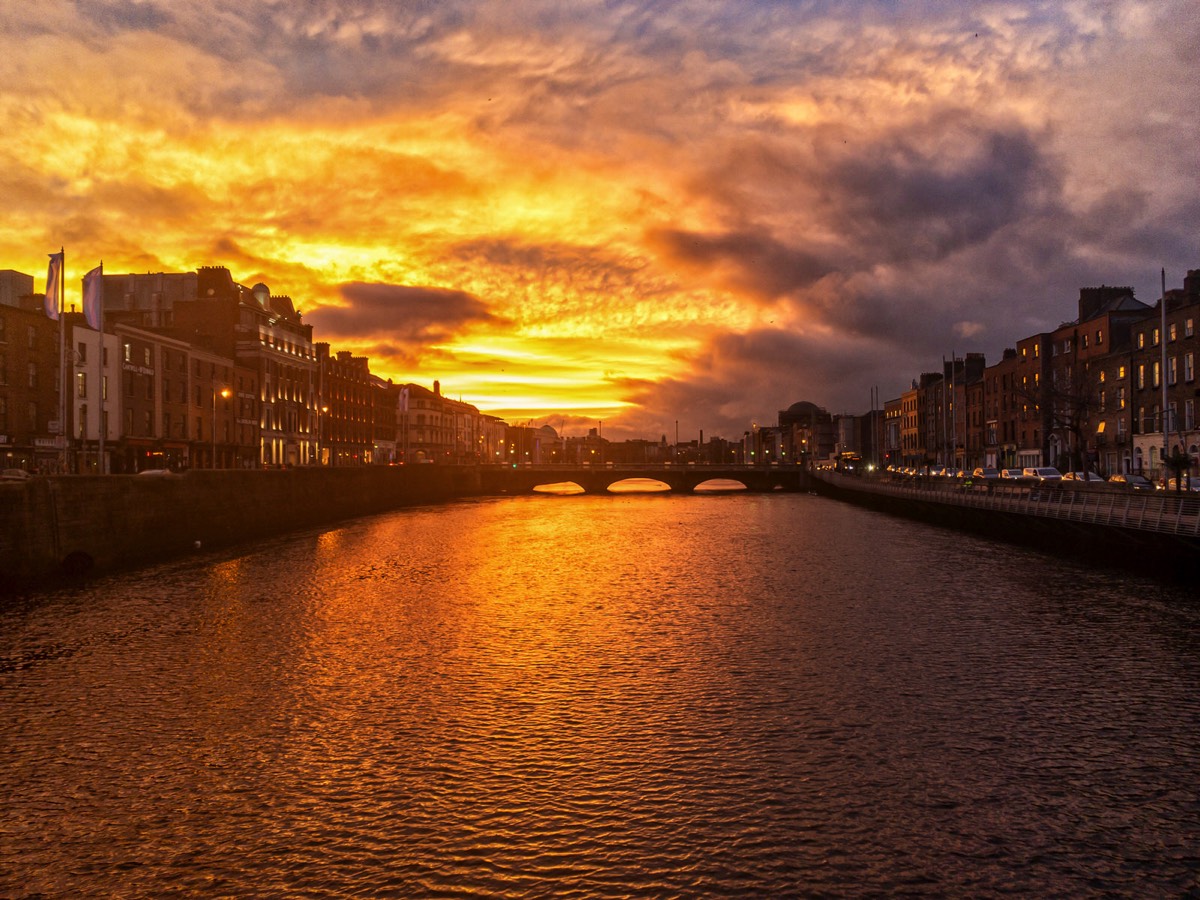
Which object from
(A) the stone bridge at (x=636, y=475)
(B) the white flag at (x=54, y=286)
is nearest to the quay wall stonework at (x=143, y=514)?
(B) the white flag at (x=54, y=286)

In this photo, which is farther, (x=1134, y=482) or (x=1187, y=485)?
(x=1134, y=482)

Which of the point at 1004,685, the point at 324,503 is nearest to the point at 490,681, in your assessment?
the point at 1004,685

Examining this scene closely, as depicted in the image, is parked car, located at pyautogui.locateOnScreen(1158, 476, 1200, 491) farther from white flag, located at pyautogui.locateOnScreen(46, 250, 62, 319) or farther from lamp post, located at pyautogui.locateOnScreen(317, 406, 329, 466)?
lamp post, located at pyautogui.locateOnScreen(317, 406, 329, 466)

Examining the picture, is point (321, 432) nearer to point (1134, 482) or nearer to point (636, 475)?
point (636, 475)

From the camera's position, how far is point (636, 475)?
15712cm

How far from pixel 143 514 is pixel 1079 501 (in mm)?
55364

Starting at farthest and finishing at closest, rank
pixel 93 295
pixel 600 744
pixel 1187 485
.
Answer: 1. pixel 93 295
2. pixel 1187 485
3. pixel 600 744

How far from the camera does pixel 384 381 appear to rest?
597ft

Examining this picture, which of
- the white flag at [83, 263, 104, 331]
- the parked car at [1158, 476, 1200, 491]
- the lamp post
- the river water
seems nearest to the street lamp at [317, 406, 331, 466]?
the lamp post

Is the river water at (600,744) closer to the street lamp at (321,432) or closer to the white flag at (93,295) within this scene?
the white flag at (93,295)

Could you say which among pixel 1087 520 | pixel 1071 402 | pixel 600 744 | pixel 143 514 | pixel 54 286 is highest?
pixel 54 286

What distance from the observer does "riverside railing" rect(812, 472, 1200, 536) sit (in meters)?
37.0

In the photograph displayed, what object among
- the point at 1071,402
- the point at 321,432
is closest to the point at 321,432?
the point at 321,432

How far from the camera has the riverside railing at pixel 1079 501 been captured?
3700 cm
